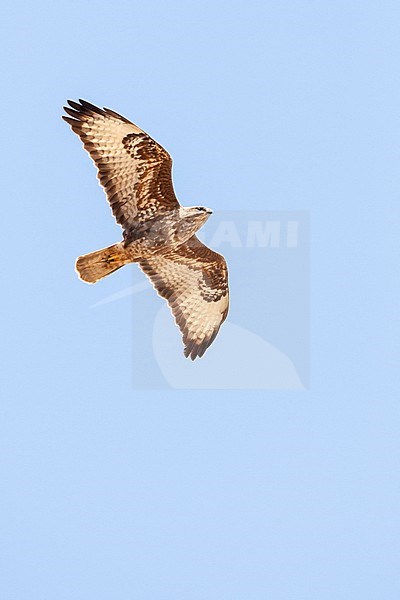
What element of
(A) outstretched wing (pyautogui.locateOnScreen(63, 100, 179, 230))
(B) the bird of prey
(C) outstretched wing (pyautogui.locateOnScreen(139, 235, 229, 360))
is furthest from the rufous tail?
(C) outstretched wing (pyautogui.locateOnScreen(139, 235, 229, 360))

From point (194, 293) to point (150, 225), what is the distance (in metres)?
1.11

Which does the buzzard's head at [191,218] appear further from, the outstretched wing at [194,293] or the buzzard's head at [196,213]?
the outstretched wing at [194,293]

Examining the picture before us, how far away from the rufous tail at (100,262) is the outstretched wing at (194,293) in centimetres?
72

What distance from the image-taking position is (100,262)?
479 inches

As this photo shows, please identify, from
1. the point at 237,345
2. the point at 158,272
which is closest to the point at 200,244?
the point at 158,272

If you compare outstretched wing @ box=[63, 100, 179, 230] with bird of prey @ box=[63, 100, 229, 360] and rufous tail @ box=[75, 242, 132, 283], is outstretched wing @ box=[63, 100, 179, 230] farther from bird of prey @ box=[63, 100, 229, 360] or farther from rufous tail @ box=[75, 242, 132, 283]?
rufous tail @ box=[75, 242, 132, 283]

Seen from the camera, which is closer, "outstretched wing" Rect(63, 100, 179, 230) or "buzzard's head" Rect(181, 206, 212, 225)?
"outstretched wing" Rect(63, 100, 179, 230)

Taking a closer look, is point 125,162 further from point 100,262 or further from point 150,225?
point 100,262

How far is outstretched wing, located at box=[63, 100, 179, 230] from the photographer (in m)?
11.8

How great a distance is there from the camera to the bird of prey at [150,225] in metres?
11.9

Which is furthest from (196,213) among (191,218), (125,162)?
(125,162)

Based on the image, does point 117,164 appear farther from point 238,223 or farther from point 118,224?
point 238,223

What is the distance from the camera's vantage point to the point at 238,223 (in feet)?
47.8

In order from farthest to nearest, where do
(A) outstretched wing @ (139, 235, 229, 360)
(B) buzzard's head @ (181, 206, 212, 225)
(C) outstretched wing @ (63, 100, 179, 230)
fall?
(A) outstretched wing @ (139, 235, 229, 360) → (B) buzzard's head @ (181, 206, 212, 225) → (C) outstretched wing @ (63, 100, 179, 230)
